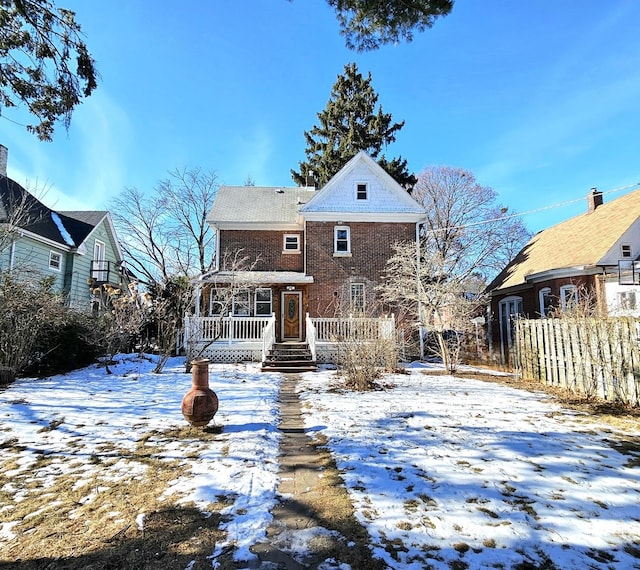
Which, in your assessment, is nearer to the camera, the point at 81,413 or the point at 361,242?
the point at 81,413

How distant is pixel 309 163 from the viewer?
95.7 ft

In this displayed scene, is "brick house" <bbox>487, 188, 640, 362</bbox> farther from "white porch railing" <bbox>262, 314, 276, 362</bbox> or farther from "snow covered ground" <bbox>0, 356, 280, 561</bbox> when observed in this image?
"snow covered ground" <bbox>0, 356, 280, 561</bbox>

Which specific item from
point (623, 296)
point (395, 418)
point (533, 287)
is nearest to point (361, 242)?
point (533, 287)

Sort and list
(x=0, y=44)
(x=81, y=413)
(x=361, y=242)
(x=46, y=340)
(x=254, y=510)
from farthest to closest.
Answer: (x=361, y=242), (x=46, y=340), (x=81, y=413), (x=0, y=44), (x=254, y=510)

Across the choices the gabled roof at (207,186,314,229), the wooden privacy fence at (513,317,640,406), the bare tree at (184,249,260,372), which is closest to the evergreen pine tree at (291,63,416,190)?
the gabled roof at (207,186,314,229)

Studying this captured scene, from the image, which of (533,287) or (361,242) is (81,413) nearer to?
(361,242)

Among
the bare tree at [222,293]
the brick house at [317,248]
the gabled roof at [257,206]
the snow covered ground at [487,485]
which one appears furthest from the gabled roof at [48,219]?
the snow covered ground at [487,485]

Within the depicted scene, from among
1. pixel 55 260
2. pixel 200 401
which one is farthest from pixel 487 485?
pixel 55 260

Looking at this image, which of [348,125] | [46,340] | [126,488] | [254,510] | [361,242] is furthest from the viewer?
[348,125]

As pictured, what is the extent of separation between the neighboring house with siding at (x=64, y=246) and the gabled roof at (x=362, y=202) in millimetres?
10437

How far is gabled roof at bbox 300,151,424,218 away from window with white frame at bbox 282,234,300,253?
1762 mm

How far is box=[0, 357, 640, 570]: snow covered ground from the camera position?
283cm

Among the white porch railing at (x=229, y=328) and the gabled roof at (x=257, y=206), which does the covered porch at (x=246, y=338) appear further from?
the gabled roof at (x=257, y=206)

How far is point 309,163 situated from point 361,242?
48.4 feet
